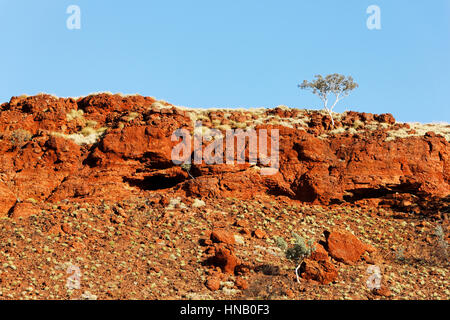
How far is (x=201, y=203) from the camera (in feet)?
59.5

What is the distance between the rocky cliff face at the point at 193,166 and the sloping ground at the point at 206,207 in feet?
0.19

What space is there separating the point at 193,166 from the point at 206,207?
2.58m

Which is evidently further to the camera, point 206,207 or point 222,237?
point 206,207

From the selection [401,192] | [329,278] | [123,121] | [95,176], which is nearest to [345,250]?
[329,278]

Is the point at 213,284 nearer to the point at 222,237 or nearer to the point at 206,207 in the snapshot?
the point at 222,237

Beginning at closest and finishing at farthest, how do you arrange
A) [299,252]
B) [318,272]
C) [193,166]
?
[318,272]
[299,252]
[193,166]

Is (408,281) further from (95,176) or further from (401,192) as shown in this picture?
(95,176)

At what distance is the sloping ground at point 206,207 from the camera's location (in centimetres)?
1348

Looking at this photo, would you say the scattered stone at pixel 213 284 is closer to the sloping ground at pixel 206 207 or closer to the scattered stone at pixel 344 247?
the sloping ground at pixel 206 207

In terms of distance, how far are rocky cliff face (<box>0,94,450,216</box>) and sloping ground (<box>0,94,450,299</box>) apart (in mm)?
58

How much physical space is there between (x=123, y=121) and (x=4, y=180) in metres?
6.31

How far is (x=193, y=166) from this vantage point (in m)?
19.8

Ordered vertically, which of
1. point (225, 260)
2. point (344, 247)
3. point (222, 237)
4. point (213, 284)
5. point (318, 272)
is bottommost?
point (213, 284)

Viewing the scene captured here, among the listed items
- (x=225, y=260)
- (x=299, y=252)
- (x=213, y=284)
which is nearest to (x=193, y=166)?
(x=225, y=260)
